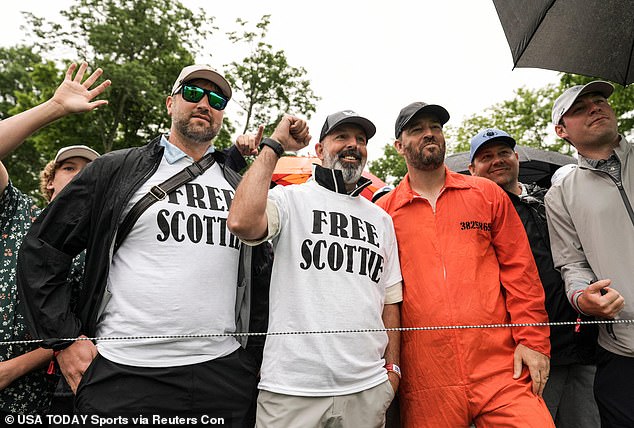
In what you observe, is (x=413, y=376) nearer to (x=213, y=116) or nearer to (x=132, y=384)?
(x=132, y=384)

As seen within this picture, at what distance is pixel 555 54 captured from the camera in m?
3.21

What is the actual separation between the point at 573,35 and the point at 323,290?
2.55 meters

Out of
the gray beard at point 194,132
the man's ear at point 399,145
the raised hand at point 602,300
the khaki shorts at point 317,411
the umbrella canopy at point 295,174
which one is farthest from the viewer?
the umbrella canopy at point 295,174

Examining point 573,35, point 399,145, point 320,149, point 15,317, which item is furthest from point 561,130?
point 15,317

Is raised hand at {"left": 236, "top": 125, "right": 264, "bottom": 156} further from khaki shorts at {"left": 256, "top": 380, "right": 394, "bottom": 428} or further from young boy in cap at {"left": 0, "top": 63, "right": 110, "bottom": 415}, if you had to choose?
khaki shorts at {"left": 256, "top": 380, "right": 394, "bottom": 428}

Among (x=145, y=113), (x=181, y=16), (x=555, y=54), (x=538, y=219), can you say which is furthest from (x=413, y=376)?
(x=181, y=16)

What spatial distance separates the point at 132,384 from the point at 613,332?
9.49ft

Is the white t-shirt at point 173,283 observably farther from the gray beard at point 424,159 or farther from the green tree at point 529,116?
the green tree at point 529,116

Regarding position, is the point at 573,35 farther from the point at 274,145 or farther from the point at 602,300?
the point at 274,145

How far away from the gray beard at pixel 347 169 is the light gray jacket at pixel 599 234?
152 centimetres

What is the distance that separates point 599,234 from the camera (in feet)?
9.41

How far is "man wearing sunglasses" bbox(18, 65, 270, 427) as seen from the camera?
231cm

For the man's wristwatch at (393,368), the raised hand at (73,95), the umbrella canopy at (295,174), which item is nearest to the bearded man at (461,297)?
the man's wristwatch at (393,368)

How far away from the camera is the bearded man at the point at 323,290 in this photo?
2338 mm
